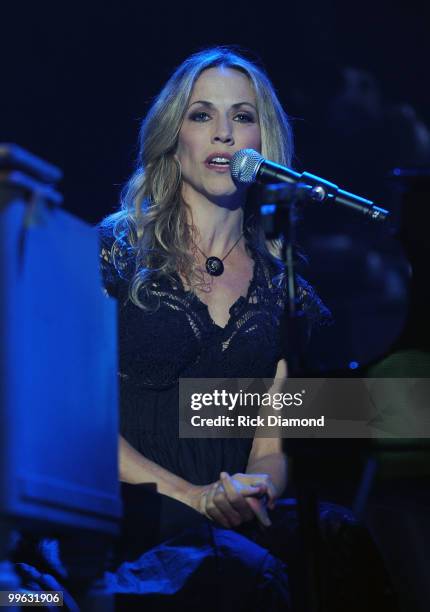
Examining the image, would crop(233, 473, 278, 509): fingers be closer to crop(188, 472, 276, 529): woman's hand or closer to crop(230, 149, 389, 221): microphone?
crop(188, 472, 276, 529): woman's hand

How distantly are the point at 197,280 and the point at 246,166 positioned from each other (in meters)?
0.72

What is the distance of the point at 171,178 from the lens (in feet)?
11.1

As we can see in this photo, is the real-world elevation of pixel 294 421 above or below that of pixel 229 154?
below

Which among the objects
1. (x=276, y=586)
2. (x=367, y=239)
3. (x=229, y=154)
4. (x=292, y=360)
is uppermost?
(x=367, y=239)

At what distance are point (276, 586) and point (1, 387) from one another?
103cm

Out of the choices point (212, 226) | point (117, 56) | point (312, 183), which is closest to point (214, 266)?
point (212, 226)

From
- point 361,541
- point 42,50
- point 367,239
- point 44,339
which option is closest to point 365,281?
point 367,239

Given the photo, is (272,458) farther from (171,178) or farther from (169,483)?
(171,178)

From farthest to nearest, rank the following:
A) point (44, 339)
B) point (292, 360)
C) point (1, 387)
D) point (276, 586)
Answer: point (276, 586) → point (292, 360) → point (44, 339) → point (1, 387)

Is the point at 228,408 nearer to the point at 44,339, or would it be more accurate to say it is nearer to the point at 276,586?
the point at 276,586

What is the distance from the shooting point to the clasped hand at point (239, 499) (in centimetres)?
254

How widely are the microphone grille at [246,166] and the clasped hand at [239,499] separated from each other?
754 millimetres

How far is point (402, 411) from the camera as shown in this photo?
2.27 meters

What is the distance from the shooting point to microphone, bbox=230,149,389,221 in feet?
7.88
